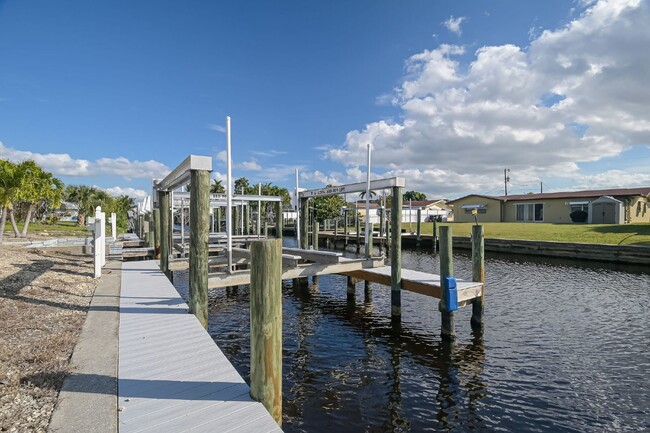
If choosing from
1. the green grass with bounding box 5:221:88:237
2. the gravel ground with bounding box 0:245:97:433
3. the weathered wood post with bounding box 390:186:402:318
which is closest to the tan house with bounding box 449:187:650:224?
the weathered wood post with bounding box 390:186:402:318

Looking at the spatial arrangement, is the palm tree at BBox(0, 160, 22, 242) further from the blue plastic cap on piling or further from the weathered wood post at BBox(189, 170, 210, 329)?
the blue plastic cap on piling

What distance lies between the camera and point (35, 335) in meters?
5.69

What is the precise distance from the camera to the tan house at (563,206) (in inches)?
1442

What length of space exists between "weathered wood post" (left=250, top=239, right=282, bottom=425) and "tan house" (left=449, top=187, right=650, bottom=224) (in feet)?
139

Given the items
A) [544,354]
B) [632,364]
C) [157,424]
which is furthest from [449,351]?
[157,424]

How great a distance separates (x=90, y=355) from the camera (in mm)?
4961

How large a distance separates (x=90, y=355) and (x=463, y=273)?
17548 mm

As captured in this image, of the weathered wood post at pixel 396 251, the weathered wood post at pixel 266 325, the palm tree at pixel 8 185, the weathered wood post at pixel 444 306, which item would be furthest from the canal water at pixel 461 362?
the palm tree at pixel 8 185

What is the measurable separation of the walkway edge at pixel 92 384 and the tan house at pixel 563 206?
43237mm

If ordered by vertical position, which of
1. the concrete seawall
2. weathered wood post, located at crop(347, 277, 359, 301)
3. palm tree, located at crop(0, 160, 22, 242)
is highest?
palm tree, located at crop(0, 160, 22, 242)

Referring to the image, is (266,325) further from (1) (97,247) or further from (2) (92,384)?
(1) (97,247)

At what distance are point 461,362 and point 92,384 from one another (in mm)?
6814

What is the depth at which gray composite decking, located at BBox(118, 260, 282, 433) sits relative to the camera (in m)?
3.54

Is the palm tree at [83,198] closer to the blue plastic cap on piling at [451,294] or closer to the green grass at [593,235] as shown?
the green grass at [593,235]
